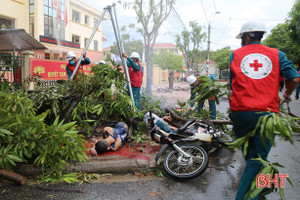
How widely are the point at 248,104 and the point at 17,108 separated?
10.7 ft

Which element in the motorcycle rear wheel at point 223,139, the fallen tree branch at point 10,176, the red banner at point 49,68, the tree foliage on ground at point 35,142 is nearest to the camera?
the fallen tree branch at point 10,176

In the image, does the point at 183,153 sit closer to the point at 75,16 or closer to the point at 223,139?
the point at 223,139

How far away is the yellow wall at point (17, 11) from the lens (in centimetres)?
1614

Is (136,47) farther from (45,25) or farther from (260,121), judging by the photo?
(260,121)

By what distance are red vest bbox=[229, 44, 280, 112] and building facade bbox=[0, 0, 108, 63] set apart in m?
15.6

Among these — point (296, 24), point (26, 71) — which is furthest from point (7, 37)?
point (296, 24)

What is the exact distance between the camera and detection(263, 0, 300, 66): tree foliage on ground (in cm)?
2078

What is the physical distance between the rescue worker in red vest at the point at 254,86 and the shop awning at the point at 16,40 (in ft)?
23.8

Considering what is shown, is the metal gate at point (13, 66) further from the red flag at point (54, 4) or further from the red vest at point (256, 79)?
the red flag at point (54, 4)

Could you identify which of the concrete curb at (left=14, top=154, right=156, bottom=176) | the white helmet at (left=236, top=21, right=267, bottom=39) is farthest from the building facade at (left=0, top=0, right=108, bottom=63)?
the white helmet at (left=236, top=21, right=267, bottom=39)

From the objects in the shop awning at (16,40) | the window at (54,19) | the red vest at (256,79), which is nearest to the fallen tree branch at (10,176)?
the red vest at (256,79)

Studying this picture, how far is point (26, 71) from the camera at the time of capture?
23.0 feet
